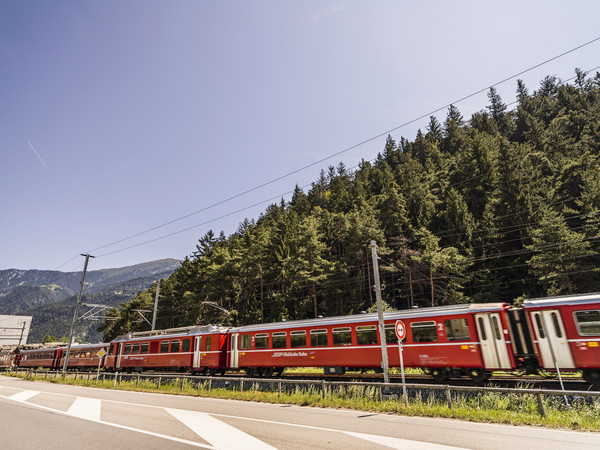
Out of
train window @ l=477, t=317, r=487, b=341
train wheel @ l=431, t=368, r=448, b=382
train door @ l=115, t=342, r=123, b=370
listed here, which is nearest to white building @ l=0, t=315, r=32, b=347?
train door @ l=115, t=342, r=123, b=370

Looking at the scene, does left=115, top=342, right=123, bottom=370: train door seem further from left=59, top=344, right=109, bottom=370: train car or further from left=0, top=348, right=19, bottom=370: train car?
left=0, top=348, right=19, bottom=370: train car

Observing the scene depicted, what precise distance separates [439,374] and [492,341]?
277 cm

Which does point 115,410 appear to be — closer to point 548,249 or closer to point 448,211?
point 548,249

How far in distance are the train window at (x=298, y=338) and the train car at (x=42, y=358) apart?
3492cm

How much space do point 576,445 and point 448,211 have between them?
3949 centimetres

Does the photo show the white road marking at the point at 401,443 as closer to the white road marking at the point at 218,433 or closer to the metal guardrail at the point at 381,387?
the white road marking at the point at 218,433

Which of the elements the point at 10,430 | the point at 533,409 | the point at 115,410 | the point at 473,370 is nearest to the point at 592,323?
the point at 473,370

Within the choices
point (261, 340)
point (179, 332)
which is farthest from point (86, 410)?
point (179, 332)

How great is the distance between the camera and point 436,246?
35.7 m

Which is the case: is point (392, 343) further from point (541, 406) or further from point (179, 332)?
point (179, 332)

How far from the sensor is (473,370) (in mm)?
13289

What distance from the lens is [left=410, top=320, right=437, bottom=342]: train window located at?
46.6 ft

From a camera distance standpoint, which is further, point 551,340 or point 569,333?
point 551,340

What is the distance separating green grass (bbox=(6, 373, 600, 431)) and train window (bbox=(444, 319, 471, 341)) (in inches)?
148
